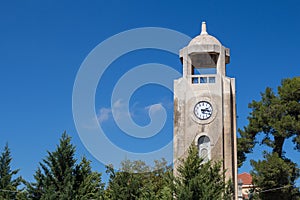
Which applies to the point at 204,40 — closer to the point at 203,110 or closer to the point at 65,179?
the point at 203,110

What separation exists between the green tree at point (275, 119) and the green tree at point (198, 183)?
1133 cm

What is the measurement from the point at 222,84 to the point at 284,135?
7.50m

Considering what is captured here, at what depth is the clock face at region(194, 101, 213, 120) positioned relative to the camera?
83.3 feet

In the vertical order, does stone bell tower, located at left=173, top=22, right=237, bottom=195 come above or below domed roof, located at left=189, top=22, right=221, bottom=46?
below

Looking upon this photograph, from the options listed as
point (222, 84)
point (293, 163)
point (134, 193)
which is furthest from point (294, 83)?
point (134, 193)

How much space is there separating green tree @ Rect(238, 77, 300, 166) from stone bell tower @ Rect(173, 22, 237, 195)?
21.7 ft

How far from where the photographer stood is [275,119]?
104 ft

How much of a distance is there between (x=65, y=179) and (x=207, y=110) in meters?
8.55

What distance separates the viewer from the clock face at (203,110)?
25.4 metres

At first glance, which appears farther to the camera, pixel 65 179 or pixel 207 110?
pixel 207 110

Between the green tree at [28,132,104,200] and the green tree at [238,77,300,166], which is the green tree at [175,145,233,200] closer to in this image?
the green tree at [28,132,104,200]

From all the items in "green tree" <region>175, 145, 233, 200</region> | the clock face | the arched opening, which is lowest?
"green tree" <region>175, 145, 233, 200</region>

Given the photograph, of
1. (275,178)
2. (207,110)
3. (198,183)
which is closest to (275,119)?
(275,178)

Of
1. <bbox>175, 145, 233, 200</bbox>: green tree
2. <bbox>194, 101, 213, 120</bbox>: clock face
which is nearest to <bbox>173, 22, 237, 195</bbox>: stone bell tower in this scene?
<bbox>194, 101, 213, 120</bbox>: clock face
